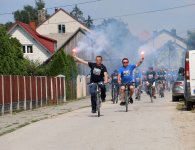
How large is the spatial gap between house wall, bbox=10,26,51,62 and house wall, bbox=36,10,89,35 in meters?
19.0

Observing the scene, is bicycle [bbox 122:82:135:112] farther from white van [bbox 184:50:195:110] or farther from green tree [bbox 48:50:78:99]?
green tree [bbox 48:50:78:99]

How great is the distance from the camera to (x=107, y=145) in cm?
1077

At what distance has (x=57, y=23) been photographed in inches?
3366

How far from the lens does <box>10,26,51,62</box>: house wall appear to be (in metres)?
64.6

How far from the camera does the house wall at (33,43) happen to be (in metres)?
64.6

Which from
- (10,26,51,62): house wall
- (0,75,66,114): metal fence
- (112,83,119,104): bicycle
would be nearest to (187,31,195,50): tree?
(10,26,51,62): house wall

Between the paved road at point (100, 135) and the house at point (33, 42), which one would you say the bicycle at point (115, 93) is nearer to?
the paved road at point (100, 135)

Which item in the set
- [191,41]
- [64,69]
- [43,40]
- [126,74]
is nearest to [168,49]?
[191,41]

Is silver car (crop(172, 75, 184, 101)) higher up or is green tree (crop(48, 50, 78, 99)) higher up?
green tree (crop(48, 50, 78, 99))

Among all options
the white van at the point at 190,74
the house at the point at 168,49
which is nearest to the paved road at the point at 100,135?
the white van at the point at 190,74

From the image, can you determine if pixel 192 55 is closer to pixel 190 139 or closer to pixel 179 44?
pixel 190 139

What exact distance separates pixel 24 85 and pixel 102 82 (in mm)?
8550

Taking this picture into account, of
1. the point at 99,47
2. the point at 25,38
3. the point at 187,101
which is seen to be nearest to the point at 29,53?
the point at 25,38

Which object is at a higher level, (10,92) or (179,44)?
(179,44)
